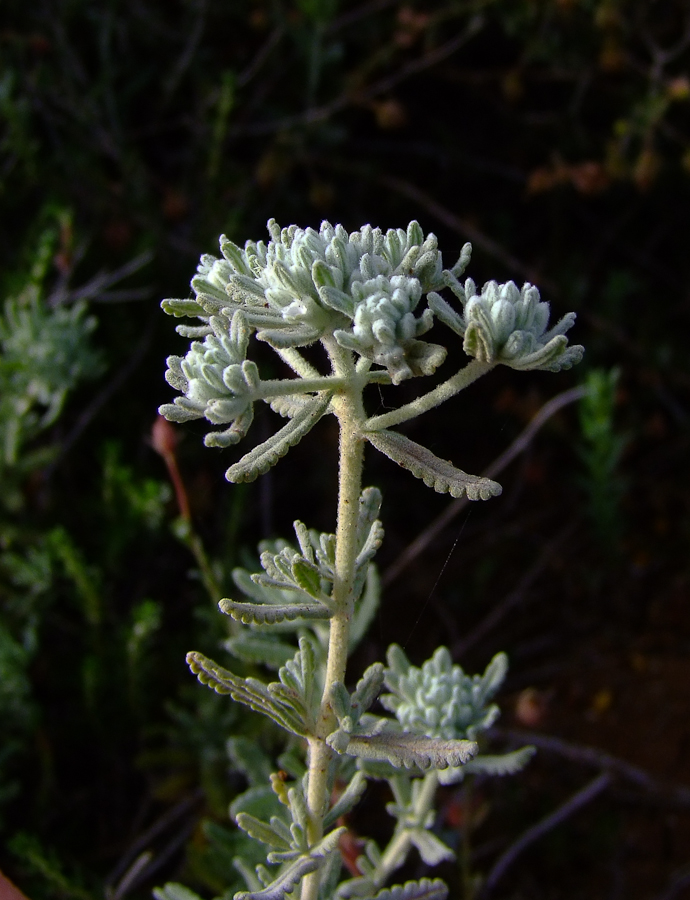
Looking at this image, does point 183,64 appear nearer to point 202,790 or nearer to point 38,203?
point 38,203

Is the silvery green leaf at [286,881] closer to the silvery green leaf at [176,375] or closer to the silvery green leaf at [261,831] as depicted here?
the silvery green leaf at [261,831]

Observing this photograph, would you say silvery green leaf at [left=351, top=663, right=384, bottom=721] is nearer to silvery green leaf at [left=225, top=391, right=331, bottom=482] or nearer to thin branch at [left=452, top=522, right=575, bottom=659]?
silvery green leaf at [left=225, top=391, right=331, bottom=482]

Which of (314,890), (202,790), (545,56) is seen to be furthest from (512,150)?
Answer: (314,890)

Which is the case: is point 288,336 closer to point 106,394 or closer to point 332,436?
point 106,394

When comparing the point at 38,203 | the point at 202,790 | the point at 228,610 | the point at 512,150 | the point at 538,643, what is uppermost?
the point at 512,150

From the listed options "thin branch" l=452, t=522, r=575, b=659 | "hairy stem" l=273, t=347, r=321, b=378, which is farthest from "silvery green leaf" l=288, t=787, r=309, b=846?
"thin branch" l=452, t=522, r=575, b=659
